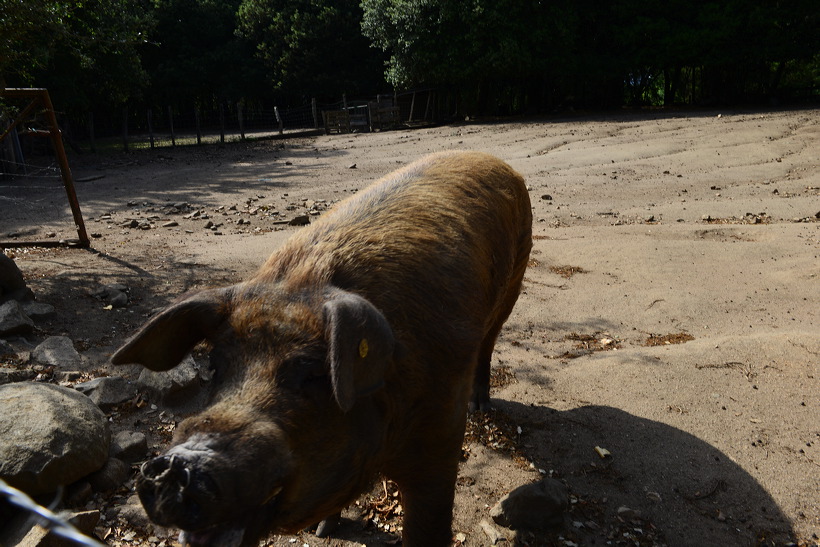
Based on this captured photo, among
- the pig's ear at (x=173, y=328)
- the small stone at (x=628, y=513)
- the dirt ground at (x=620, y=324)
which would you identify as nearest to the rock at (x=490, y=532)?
the dirt ground at (x=620, y=324)

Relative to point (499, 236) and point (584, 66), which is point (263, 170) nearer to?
point (499, 236)

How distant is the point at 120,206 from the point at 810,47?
2842 centimetres

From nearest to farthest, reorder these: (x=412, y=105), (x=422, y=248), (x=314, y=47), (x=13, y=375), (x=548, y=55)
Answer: (x=422, y=248)
(x=13, y=375)
(x=548, y=55)
(x=412, y=105)
(x=314, y=47)

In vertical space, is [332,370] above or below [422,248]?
below

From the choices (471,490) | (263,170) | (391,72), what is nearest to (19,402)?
(471,490)

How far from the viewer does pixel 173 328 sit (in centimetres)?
254

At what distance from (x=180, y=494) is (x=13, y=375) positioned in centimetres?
355

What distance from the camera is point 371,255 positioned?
2883 mm

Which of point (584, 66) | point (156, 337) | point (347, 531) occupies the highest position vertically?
point (584, 66)

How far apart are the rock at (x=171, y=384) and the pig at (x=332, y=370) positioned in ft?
6.29

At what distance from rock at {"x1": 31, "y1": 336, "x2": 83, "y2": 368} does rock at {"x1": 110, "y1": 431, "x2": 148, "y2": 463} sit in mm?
1427

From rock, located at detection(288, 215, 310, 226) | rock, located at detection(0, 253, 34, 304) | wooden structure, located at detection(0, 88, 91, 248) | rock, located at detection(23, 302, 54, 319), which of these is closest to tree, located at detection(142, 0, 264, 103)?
rock, located at detection(288, 215, 310, 226)

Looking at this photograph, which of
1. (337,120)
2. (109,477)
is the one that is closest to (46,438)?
(109,477)

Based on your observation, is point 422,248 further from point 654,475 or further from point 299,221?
point 299,221
